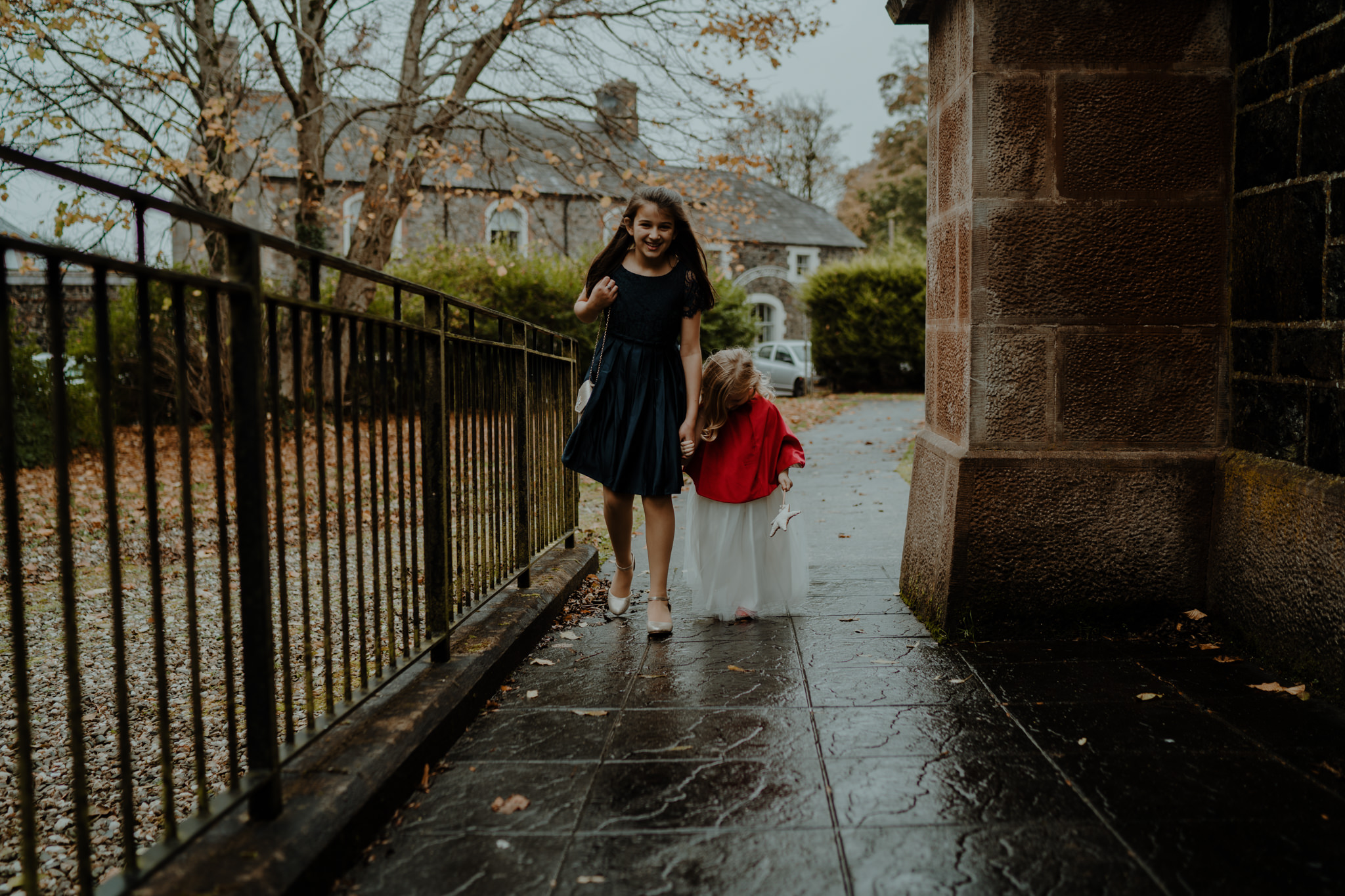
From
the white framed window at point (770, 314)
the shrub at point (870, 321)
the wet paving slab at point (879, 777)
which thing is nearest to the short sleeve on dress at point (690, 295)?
the wet paving slab at point (879, 777)

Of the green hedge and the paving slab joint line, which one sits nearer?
the paving slab joint line

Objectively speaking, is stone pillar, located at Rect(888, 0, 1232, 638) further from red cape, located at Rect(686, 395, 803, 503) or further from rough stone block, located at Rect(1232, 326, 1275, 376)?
red cape, located at Rect(686, 395, 803, 503)

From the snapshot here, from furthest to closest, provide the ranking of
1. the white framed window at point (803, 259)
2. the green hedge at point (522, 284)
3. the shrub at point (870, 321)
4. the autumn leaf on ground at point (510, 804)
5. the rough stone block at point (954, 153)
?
the white framed window at point (803, 259), the shrub at point (870, 321), the green hedge at point (522, 284), the rough stone block at point (954, 153), the autumn leaf on ground at point (510, 804)

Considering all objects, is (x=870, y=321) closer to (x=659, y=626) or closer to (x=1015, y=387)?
(x=1015, y=387)

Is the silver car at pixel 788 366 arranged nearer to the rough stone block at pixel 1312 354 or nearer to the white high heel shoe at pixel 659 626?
the white high heel shoe at pixel 659 626

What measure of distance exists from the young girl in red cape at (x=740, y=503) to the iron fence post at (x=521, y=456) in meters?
0.74

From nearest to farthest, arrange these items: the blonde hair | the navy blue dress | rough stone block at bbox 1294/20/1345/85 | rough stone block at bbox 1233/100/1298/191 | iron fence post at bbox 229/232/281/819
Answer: iron fence post at bbox 229/232/281/819 < rough stone block at bbox 1294/20/1345/85 < rough stone block at bbox 1233/100/1298/191 < the navy blue dress < the blonde hair

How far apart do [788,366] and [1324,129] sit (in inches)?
842

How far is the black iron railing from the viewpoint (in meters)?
1.68

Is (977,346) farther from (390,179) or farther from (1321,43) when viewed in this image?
(390,179)

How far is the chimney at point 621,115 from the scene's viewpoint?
12.5 meters

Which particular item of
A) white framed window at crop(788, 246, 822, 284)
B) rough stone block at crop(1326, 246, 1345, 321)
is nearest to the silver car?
white framed window at crop(788, 246, 822, 284)

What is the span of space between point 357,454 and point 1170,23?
10.8ft

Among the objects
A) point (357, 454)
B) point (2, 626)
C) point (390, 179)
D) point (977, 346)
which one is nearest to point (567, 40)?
point (390, 179)
